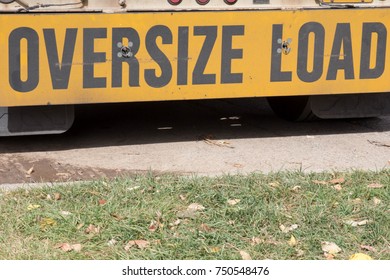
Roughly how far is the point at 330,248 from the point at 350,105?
281cm

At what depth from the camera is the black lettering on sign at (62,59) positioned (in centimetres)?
643

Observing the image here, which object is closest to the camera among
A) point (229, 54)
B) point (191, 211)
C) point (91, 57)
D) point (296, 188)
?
point (191, 211)

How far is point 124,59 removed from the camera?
21.7 ft

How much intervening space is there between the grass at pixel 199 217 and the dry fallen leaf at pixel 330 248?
0.02 metres

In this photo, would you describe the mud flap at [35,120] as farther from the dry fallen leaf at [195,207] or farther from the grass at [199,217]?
the dry fallen leaf at [195,207]

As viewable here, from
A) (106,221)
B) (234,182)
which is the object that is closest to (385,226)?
(234,182)

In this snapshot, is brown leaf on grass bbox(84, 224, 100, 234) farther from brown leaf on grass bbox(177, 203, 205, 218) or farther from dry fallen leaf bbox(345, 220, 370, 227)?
dry fallen leaf bbox(345, 220, 370, 227)

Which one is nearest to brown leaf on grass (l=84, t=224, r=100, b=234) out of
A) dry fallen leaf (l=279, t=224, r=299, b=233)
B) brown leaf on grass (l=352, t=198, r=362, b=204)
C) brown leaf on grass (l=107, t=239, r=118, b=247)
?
brown leaf on grass (l=107, t=239, r=118, b=247)

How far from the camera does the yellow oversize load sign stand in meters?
6.45

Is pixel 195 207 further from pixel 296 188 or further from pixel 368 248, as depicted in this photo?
pixel 368 248

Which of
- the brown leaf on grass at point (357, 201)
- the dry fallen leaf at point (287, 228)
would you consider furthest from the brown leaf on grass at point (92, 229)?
the brown leaf on grass at point (357, 201)

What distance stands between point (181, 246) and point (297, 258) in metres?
0.57

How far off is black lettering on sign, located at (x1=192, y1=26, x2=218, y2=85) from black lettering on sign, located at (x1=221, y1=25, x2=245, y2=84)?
79 millimetres

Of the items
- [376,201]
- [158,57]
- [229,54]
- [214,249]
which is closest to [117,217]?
[214,249]
